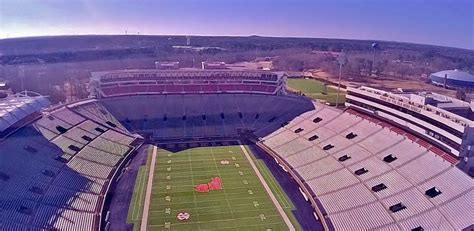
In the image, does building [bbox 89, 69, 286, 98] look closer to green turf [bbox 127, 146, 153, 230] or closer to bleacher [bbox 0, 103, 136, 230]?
bleacher [bbox 0, 103, 136, 230]

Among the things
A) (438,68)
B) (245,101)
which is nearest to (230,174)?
(245,101)

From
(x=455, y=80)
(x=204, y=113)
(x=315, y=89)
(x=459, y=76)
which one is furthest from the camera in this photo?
(x=459, y=76)

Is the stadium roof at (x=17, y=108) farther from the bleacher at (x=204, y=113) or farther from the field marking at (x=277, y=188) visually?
the field marking at (x=277, y=188)

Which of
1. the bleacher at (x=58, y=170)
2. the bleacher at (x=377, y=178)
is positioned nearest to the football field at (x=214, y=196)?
the bleacher at (x=377, y=178)

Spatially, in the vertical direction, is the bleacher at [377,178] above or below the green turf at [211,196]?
above

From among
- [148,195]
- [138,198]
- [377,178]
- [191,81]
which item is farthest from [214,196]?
[191,81]

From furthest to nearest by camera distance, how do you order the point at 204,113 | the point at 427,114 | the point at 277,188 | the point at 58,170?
the point at 204,113
the point at 277,188
the point at 427,114
the point at 58,170

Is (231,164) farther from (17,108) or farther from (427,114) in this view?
(17,108)

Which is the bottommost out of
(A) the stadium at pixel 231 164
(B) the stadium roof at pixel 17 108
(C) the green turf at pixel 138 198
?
(C) the green turf at pixel 138 198
